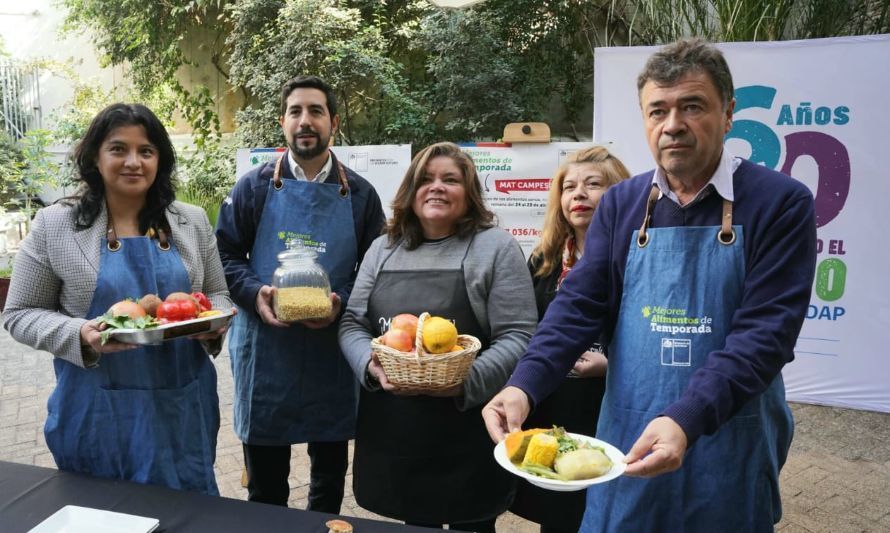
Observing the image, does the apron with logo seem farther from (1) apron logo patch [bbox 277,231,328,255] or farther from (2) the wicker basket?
(1) apron logo patch [bbox 277,231,328,255]

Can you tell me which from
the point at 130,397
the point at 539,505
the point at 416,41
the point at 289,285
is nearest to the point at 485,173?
the point at 289,285

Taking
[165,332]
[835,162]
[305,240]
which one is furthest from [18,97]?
[835,162]

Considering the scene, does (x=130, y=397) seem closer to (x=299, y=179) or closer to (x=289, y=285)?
(x=289, y=285)

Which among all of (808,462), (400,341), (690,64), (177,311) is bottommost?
(808,462)

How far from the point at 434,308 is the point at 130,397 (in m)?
1.03

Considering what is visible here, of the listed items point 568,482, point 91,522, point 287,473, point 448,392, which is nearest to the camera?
point 568,482

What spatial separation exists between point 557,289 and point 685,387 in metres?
0.81

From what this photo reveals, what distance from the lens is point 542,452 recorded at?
144 cm

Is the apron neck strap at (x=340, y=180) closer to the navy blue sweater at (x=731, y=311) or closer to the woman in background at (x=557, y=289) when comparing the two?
the woman in background at (x=557, y=289)

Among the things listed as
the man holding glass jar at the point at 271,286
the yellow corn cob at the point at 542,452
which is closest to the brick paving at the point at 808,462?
the man holding glass jar at the point at 271,286

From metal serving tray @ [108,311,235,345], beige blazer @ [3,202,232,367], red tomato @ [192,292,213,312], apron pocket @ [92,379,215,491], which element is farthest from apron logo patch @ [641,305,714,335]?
beige blazer @ [3,202,232,367]

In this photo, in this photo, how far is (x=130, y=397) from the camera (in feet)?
6.86

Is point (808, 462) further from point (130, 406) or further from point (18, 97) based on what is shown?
point (18, 97)

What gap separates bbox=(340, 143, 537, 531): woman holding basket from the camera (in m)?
2.31
